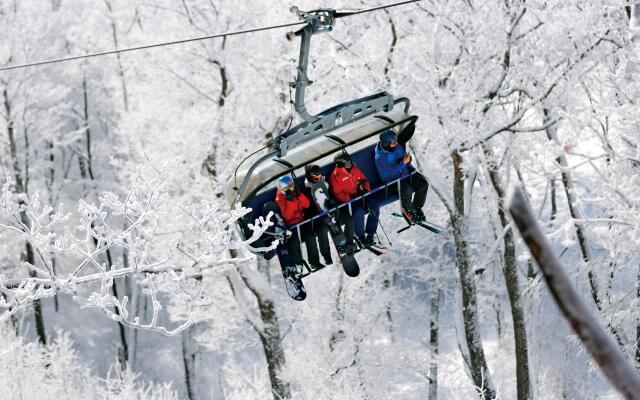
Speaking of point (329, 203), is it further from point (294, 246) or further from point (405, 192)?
point (405, 192)

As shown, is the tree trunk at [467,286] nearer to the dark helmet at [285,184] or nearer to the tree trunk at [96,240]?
the dark helmet at [285,184]

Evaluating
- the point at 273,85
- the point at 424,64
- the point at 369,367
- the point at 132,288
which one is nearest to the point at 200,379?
the point at 132,288

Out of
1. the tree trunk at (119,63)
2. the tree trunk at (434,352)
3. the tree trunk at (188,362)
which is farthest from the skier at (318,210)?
the tree trunk at (119,63)

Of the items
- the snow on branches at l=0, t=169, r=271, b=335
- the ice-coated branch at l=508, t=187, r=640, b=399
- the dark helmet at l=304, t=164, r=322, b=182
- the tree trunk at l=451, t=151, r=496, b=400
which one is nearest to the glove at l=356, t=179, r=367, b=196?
the dark helmet at l=304, t=164, r=322, b=182

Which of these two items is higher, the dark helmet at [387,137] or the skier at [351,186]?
the dark helmet at [387,137]

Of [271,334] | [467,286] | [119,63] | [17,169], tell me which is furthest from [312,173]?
[119,63]

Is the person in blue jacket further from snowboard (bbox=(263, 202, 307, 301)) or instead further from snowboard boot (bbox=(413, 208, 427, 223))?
snowboard (bbox=(263, 202, 307, 301))

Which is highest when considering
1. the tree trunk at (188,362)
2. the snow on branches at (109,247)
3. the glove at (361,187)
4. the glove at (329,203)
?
the tree trunk at (188,362)
